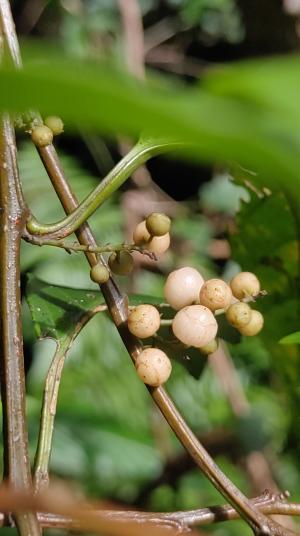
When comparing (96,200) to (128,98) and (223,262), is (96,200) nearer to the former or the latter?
(128,98)

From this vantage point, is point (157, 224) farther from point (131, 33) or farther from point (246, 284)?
point (131, 33)

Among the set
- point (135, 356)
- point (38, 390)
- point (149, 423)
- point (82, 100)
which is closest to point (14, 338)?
point (135, 356)

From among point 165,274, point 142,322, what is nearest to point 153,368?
point 142,322

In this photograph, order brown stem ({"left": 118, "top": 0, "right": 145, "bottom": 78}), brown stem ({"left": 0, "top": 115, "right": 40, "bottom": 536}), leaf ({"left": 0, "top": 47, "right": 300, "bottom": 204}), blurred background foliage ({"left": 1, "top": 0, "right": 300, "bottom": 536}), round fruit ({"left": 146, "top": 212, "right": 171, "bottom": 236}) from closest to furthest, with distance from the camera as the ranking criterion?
leaf ({"left": 0, "top": 47, "right": 300, "bottom": 204}), brown stem ({"left": 0, "top": 115, "right": 40, "bottom": 536}), round fruit ({"left": 146, "top": 212, "right": 171, "bottom": 236}), blurred background foliage ({"left": 1, "top": 0, "right": 300, "bottom": 536}), brown stem ({"left": 118, "top": 0, "right": 145, "bottom": 78})

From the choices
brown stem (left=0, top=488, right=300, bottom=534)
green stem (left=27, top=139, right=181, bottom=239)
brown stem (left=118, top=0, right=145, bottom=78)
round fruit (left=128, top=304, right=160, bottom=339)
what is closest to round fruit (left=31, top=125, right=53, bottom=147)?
green stem (left=27, top=139, right=181, bottom=239)

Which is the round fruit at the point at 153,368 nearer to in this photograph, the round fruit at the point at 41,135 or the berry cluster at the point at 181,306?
the berry cluster at the point at 181,306

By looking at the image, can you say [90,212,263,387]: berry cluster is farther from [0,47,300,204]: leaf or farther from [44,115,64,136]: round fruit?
[0,47,300,204]: leaf
